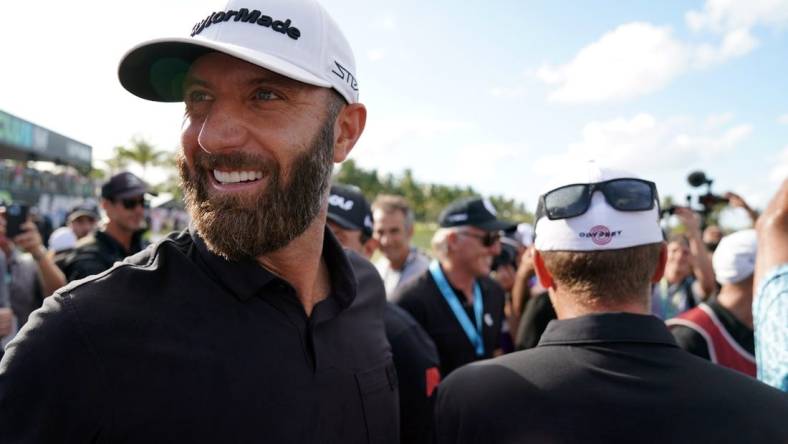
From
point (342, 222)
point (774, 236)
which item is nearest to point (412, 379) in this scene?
point (774, 236)

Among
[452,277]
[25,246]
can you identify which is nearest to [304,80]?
[452,277]

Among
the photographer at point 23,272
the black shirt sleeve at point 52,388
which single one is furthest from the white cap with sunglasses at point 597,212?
the photographer at point 23,272

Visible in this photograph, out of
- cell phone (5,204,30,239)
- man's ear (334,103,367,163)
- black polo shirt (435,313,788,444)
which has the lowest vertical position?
black polo shirt (435,313,788,444)

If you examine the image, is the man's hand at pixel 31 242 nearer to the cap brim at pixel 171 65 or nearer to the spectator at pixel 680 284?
the cap brim at pixel 171 65

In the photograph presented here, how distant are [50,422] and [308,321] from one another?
0.69 meters

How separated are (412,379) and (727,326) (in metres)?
1.87

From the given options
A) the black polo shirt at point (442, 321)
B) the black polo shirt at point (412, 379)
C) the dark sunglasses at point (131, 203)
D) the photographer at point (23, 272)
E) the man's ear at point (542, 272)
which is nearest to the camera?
the man's ear at point (542, 272)

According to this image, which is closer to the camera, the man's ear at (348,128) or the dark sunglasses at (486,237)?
the man's ear at (348,128)

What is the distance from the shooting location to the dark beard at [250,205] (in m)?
1.52

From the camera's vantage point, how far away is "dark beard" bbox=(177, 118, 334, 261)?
4.99 ft

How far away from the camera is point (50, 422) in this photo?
1162 mm

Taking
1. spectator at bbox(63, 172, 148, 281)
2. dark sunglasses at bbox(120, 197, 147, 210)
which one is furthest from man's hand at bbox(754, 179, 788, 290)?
dark sunglasses at bbox(120, 197, 147, 210)

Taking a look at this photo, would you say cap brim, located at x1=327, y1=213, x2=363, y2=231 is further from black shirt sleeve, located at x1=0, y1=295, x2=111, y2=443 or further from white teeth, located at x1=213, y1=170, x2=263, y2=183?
black shirt sleeve, located at x1=0, y1=295, x2=111, y2=443

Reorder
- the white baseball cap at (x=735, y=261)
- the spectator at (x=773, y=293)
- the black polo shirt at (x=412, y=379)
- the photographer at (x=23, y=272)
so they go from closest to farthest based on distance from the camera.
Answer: the spectator at (x=773, y=293)
the black polo shirt at (x=412, y=379)
the white baseball cap at (x=735, y=261)
the photographer at (x=23, y=272)
